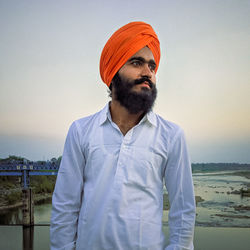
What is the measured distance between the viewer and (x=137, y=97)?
1188mm

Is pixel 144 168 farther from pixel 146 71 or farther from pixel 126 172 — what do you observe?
pixel 146 71

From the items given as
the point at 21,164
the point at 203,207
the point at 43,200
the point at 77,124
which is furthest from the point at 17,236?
the point at 77,124

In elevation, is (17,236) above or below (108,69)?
below

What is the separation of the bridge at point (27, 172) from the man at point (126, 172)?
35.8ft

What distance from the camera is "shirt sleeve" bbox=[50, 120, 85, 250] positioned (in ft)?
3.58

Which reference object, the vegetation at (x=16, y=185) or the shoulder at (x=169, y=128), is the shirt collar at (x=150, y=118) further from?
the vegetation at (x=16, y=185)

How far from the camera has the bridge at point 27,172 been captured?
39.4ft

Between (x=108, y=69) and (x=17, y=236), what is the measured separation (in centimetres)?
1465

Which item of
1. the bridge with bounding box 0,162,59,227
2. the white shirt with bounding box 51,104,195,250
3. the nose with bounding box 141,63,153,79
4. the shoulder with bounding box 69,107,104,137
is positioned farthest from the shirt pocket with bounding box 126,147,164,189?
the bridge with bounding box 0,162,59,227

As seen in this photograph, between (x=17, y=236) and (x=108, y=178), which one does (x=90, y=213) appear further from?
(x=17, y=236)

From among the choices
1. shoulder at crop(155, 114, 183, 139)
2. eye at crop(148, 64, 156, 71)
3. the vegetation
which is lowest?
the vegetation

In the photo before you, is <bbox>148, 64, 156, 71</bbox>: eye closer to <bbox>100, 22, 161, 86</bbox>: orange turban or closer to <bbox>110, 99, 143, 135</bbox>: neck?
<bbox>100, 22, 161, 86</bbox>: orange turban

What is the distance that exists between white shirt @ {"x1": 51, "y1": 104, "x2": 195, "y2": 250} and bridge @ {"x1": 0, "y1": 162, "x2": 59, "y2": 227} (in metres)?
10.9

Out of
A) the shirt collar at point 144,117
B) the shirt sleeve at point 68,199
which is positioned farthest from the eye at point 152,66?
the shirt sleeve at point 68,199
